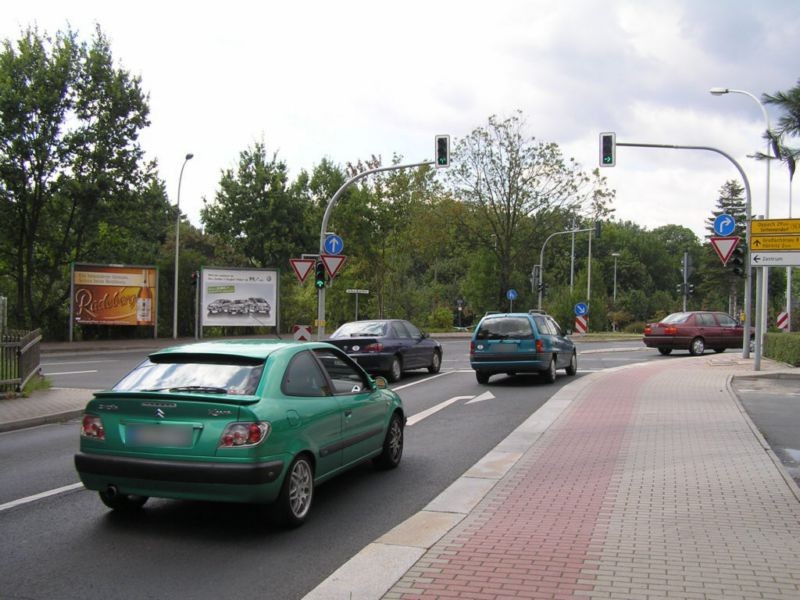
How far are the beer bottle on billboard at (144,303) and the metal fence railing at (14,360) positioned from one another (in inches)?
780

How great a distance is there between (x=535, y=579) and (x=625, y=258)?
381 feet

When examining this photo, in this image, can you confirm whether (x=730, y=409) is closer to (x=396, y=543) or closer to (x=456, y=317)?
(x=396, y=543)

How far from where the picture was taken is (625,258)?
115 m

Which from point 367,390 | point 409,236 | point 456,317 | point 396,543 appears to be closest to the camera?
point 396,543

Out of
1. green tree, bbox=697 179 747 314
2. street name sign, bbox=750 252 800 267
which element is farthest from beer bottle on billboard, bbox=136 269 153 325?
green tree, bbox=697 179 747 314

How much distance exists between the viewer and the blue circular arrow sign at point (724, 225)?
19.6 m

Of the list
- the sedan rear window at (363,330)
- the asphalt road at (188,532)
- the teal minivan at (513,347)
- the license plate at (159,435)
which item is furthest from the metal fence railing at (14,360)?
the license plate at (159,435)

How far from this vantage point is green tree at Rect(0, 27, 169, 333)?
28875 millimetres

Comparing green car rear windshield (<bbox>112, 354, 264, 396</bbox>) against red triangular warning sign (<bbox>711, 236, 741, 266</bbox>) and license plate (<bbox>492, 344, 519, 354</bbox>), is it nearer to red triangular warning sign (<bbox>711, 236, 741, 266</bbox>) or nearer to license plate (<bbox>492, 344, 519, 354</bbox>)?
license plate (<bbox>492, 344, 519, 354</bbox>)

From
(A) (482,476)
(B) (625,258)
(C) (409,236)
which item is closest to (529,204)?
(C) (409,236)

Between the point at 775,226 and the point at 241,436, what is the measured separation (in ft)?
56.3

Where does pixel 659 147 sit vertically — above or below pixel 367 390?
above


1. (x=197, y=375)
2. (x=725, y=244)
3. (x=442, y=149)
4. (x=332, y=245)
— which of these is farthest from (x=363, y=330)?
(x=197, y=375)

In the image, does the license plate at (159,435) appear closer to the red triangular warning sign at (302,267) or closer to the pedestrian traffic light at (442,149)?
the red triangular warning sign at (302,267)
